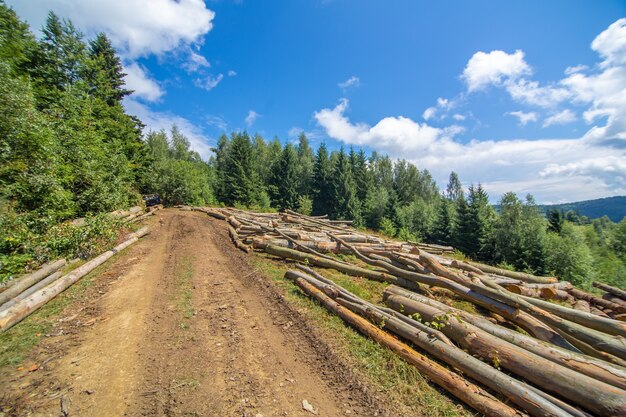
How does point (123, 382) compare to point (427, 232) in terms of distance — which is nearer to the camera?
point (123, 382)

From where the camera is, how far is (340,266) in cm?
1023

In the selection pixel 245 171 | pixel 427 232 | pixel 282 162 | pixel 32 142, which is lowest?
pixel 427 232

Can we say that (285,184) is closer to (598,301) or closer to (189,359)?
(598,301)

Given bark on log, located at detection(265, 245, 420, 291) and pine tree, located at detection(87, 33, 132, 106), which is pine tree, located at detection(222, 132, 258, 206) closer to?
pine tree, located at detection(87, 33, 132, 106)

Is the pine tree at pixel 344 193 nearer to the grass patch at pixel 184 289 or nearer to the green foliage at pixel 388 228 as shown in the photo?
the green foliage at pixel 388 228

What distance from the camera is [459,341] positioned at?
4852 mm

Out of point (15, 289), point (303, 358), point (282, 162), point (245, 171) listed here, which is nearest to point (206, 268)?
point (15, 289)

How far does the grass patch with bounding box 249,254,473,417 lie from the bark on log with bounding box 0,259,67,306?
7.39 metres

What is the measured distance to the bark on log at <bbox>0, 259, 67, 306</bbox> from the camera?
609cm

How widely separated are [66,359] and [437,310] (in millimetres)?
7902

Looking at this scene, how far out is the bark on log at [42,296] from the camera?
5.37 m

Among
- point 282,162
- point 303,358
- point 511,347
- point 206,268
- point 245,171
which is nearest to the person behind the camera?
point 511,347

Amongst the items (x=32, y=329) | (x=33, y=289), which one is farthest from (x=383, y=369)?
(x=33, y=289)

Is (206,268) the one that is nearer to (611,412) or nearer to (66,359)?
(66,359)
